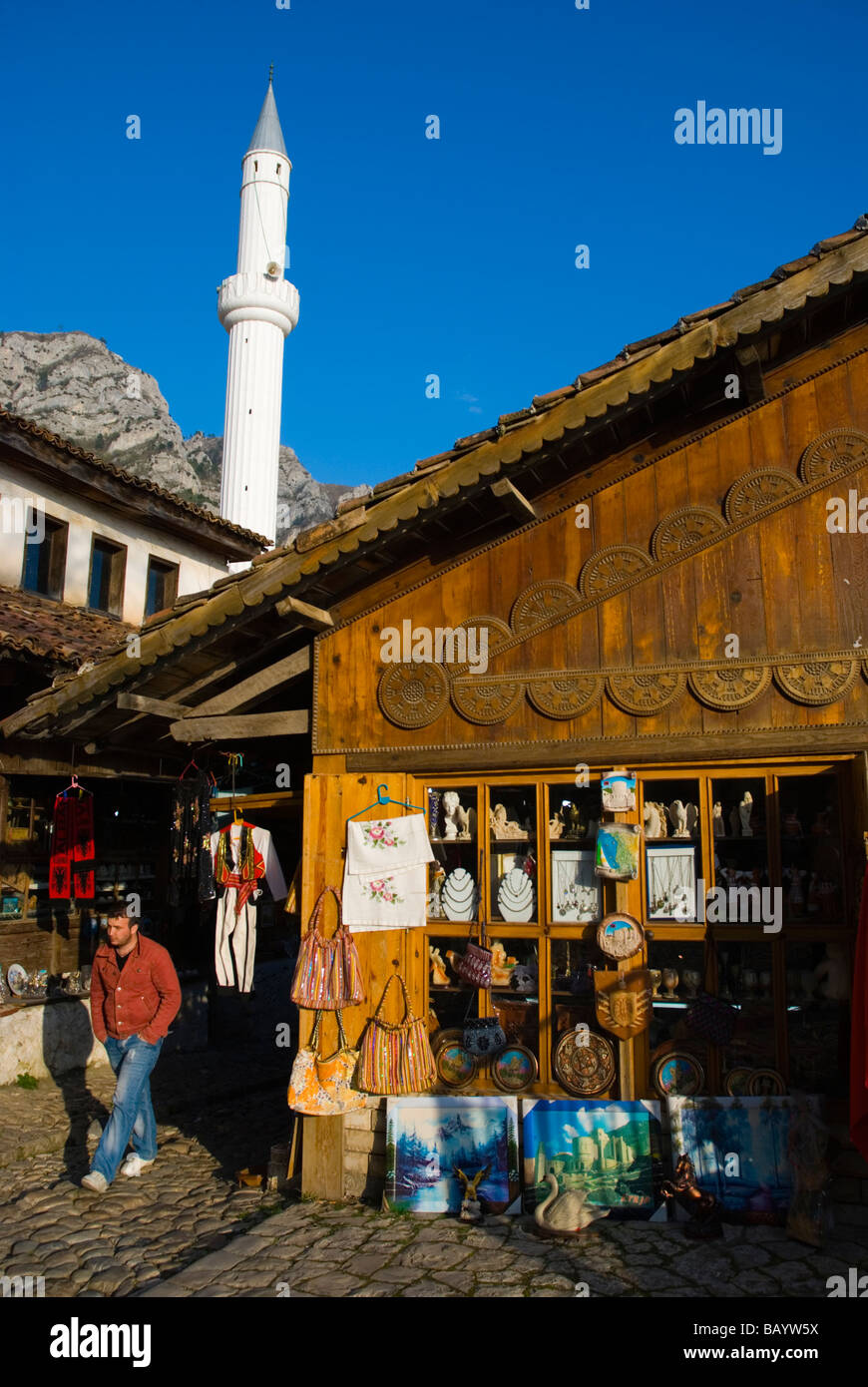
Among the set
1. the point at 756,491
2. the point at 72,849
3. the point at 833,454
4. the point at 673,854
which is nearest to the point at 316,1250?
the point at 673,854

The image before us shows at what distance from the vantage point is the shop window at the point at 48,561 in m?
14.6

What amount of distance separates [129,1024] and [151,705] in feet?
8.12

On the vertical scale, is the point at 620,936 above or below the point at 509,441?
below

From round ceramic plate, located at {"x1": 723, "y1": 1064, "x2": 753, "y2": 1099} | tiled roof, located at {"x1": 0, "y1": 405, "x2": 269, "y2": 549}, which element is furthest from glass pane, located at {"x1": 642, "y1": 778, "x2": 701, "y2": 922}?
Result: tiled roof, located at {"x1": 0, "y1": 405, "x2": 269, "y2": 549}

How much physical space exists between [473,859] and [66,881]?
622 centimetres

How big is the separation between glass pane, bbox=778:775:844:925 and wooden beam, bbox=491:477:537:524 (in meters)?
2.54

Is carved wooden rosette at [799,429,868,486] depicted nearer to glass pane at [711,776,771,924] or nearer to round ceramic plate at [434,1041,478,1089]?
glass pane at [711,776,771,924]

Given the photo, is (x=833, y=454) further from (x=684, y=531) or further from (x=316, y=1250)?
(x=316, y=1250)

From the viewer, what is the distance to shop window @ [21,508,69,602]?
48.0 ft

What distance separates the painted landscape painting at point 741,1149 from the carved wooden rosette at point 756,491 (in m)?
3.72

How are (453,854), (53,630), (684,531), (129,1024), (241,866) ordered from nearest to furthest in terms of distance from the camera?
(684,531), (453,854), (129,1024), (241,866), (53,630)

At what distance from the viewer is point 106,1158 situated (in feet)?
23.5

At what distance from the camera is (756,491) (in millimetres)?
6246
